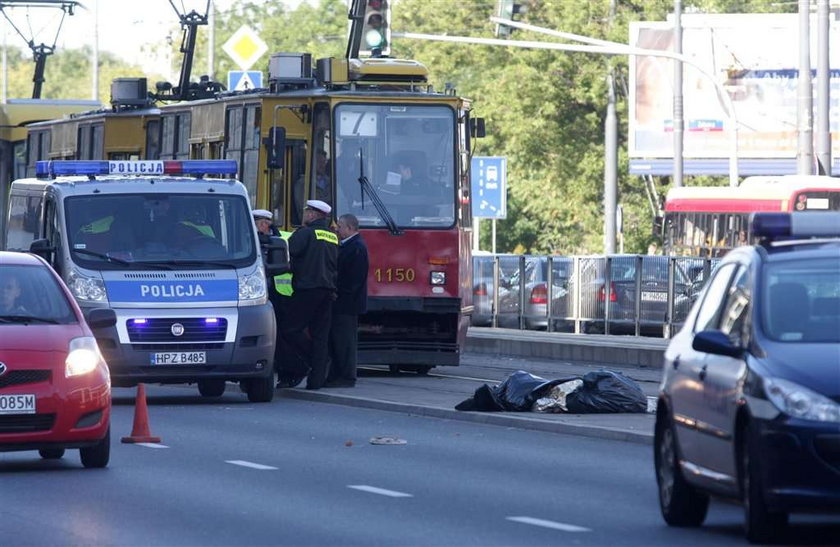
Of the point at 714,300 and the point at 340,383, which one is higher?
the point at 714,300

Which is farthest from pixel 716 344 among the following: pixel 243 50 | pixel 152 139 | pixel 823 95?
pixel 243 50

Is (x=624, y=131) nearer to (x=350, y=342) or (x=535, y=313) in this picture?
(x=535, y=313)

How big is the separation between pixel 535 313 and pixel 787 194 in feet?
33.9

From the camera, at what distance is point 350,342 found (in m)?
22.5

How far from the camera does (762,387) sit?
33.3 feet

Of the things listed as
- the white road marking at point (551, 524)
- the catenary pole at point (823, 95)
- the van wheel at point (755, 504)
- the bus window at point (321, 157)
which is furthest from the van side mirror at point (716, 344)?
the catenary pole at point (823, 95)

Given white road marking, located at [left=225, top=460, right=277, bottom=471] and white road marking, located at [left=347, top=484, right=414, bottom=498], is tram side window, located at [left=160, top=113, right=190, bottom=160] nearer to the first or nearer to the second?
white road marking, located at [left=225, top=460, right=277, bottom=471]

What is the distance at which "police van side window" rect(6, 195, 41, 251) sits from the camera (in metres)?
23.3

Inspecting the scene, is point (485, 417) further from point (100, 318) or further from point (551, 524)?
point (551, 524)

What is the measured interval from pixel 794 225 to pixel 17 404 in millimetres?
5482

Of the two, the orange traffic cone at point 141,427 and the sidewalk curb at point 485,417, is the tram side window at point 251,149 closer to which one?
the sidewalk curb at point 485,417

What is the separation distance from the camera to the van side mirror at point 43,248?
68.7 ft

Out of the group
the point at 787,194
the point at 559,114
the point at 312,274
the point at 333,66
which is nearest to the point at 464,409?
the point at 312,274

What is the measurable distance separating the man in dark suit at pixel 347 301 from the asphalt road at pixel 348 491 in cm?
342
